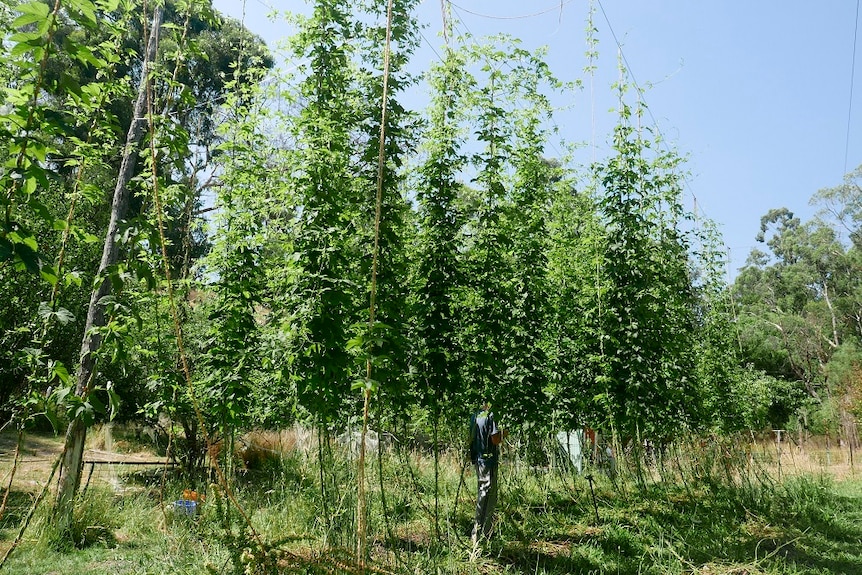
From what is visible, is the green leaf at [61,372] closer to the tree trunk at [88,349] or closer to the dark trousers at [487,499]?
the tree trunk at [88,349]

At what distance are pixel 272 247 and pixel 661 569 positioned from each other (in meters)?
4.42

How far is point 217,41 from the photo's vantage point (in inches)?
688

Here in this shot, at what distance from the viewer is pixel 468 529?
20.6ft

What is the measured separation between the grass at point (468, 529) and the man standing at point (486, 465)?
0.22 metres

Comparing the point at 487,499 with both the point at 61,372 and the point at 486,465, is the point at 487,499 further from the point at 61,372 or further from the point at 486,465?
the point at 61,372

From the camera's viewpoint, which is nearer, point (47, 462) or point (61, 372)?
point (61, 372)

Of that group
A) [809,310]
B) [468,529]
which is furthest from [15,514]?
[809,310]

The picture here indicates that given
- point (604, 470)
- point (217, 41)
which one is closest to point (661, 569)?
point (604, 470)

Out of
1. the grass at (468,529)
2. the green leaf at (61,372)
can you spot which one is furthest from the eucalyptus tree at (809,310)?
the green leaf at (61,372)

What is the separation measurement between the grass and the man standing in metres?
0.22

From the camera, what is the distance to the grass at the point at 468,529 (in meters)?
4.07

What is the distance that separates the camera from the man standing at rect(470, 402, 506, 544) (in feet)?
18.6

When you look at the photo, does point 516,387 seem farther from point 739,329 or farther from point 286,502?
point 739,329

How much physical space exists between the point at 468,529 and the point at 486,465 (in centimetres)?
90
